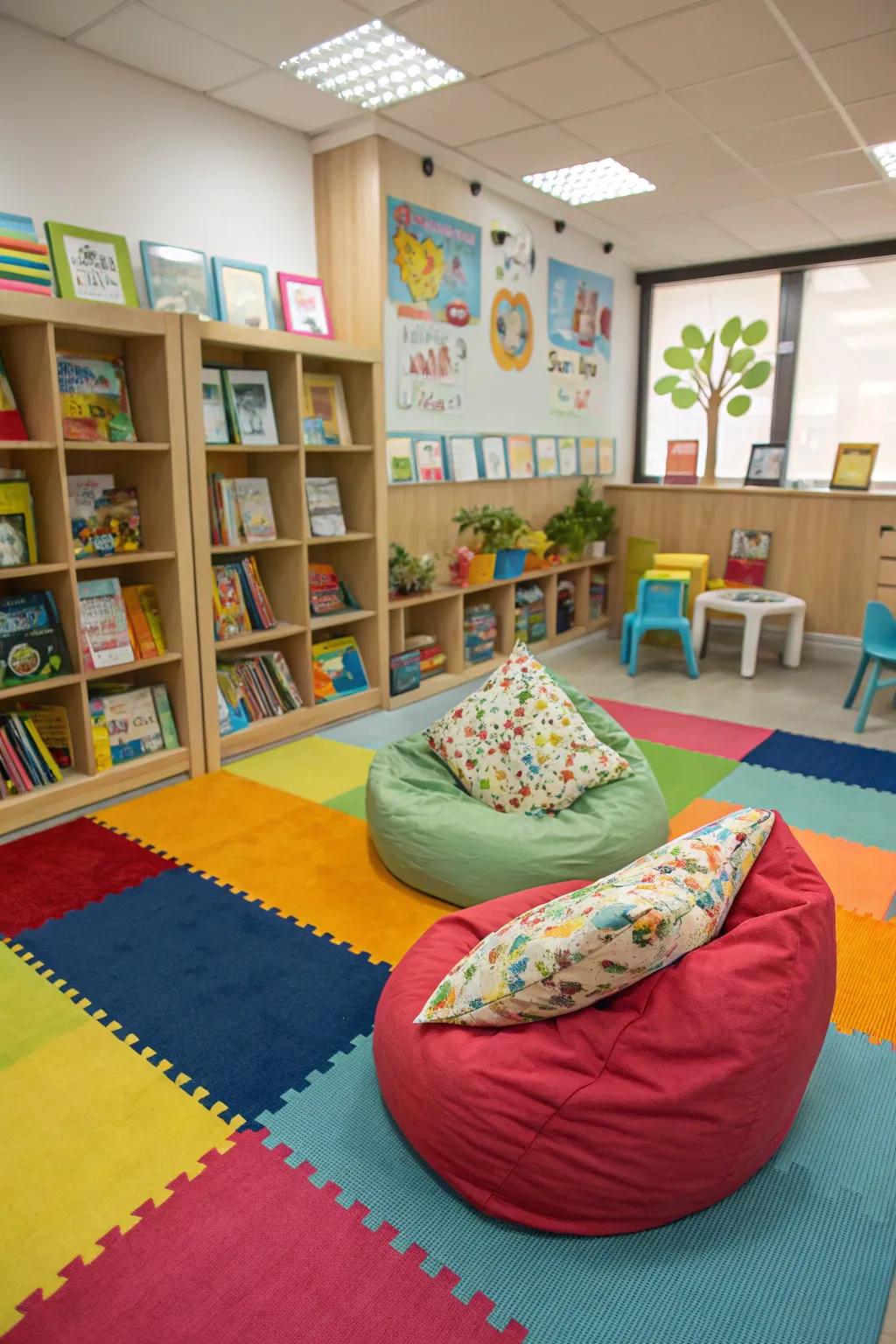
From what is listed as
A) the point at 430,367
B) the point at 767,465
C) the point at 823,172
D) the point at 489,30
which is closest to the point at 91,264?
the point at 489,30

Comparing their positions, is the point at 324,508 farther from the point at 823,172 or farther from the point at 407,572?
the point at 823,172

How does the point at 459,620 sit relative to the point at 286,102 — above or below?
below

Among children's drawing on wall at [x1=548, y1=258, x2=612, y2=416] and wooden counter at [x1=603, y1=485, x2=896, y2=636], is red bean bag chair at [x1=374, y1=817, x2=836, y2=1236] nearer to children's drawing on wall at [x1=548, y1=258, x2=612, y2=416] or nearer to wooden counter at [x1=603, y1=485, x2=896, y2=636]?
wooden counter at [x1=603, y1=485, x2=896, y2=636]

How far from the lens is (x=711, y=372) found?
6816mm

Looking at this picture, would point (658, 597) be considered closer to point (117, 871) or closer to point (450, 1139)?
point (117, 871)

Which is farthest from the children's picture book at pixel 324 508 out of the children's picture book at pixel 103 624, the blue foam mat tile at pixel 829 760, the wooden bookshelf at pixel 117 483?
the blue foam mat tile at pixel 829 760

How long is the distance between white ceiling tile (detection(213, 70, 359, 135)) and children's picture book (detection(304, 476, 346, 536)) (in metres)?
1.62

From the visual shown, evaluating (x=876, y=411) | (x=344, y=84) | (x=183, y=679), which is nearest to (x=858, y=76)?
(x=344, y=84)

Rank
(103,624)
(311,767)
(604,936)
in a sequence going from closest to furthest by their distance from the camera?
(604,936) → (103,624) → (311,767)

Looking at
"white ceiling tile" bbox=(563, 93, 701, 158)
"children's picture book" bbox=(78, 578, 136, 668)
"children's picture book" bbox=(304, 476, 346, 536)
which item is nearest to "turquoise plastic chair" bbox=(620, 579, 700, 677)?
"children's picture book" bbox=(304, 476, 346, 536)

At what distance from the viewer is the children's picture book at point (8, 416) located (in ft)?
10.1

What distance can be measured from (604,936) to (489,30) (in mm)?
3288

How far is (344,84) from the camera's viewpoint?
3773mm

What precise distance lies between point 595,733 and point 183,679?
170 cm
